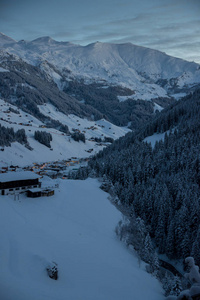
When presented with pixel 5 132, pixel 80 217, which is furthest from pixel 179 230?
pixel 5 132

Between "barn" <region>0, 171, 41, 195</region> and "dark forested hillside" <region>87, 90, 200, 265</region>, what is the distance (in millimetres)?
24372

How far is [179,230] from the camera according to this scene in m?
51.5

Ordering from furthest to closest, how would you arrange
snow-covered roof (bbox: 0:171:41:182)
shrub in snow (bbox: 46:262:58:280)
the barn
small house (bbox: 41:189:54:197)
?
small house (bbox: 41:189:54:197) < snow-covered roof (bbox: 0:171:41:182) < the barn < shrub in snow (bbox: 46:262:58:280)

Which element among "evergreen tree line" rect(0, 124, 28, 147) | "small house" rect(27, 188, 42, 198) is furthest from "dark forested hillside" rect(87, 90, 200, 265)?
"evergreen tree line" rect(0, 124, 28, 147)

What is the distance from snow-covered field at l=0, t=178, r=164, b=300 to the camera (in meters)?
19.9

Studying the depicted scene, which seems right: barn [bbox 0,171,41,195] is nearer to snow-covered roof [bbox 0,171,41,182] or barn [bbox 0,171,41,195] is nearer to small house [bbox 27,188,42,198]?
snow-covered roof [bbox 0,171,41,182]

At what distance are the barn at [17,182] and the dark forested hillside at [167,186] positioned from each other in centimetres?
2437

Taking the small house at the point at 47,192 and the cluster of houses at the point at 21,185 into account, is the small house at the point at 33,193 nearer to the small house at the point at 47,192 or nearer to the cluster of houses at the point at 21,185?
the cluster of houses at the point at 21,185

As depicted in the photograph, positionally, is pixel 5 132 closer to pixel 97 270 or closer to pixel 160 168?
pixel 160 168

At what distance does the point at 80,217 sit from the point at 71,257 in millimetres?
16597

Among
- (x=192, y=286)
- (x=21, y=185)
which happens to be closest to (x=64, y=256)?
(x=192, y=286)

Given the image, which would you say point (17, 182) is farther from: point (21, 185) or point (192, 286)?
point (192, 286)

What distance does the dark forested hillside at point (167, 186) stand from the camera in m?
51.6

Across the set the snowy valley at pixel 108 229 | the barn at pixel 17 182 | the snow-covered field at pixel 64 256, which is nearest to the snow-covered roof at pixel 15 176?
the barn at pixel 17 182
